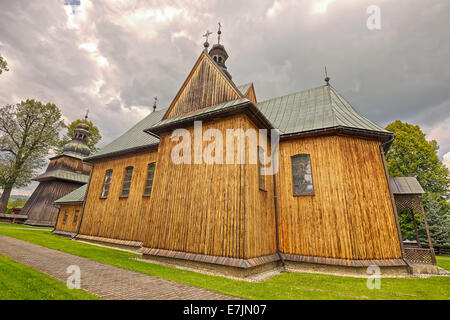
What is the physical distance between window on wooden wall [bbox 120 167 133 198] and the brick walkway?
6572 millimetres

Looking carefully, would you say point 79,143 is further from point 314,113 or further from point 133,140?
point 314,113

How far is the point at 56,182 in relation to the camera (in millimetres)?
27141

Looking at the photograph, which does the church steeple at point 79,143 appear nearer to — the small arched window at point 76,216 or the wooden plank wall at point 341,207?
the small arched window at point 76,216

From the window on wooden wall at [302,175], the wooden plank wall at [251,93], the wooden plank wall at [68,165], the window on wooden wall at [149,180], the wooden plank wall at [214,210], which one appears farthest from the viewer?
the wooden plank wall at [68,165]

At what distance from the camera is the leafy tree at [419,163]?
70.4 ft

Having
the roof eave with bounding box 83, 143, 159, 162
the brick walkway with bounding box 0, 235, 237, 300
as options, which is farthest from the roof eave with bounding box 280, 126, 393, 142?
the roof eave with bounding box 83, 143, 159, 162

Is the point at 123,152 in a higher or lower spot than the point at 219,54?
lower

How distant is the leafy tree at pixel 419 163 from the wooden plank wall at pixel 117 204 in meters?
24.1

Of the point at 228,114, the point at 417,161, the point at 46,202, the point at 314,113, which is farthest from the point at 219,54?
the point at 46,202

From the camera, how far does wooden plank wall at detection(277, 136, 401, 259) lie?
8.62m

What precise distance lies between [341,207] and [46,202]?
32.0 m

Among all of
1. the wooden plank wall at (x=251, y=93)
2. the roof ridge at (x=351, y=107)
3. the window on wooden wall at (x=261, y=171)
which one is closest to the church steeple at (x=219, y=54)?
the wooden plank wall at (x=251, y=93)

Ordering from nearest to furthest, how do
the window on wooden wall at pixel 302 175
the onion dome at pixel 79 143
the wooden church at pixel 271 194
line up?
the wooden church at pixel 271 194 < the window on wooden wall at pixel 302 175 < the onion dome at pixel 79 143
